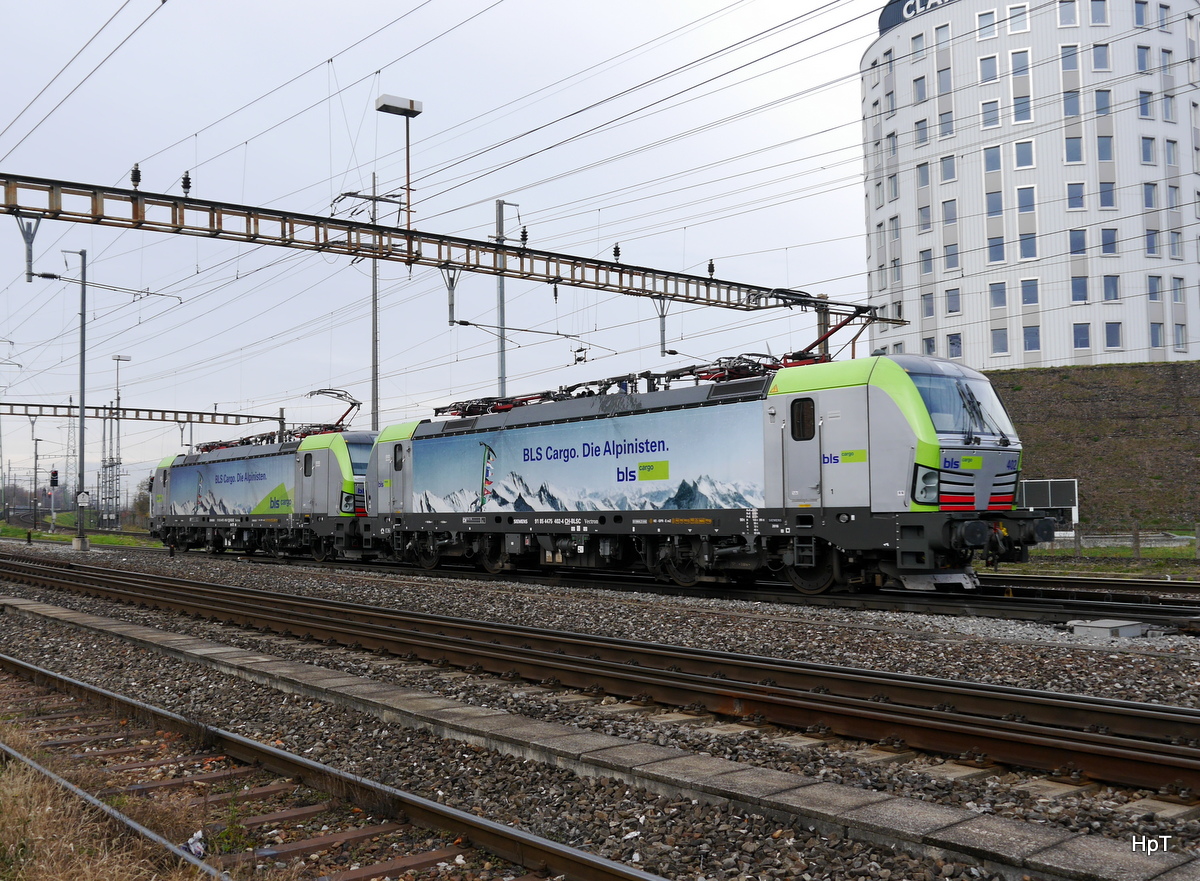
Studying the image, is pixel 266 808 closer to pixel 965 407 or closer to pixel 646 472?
pixel 965 407

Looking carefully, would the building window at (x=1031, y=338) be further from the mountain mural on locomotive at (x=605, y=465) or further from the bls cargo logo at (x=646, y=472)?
the bls cargo logo at (x=646, y=472)

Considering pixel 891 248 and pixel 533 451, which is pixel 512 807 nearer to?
pixel 533 451

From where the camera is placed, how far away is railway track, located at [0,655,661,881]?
4.94 m

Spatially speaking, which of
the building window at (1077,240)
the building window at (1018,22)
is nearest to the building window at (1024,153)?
the building window at (1077,240)

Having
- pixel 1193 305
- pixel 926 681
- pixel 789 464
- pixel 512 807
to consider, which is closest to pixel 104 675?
pixel 512 807

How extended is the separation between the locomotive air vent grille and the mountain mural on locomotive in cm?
22

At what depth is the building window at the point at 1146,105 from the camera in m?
49.9

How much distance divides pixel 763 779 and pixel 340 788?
2.67 metres

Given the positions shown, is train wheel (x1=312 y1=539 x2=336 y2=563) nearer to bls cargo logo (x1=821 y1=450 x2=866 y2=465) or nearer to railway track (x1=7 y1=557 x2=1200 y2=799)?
railway track (x1=7 y1=557 x2=1200 y2=799)

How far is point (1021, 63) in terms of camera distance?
5069 cm

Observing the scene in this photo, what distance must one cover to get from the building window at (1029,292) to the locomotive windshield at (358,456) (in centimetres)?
3756

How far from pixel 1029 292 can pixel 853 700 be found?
48642mm

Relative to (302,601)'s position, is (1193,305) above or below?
above

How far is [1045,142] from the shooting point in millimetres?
50188
